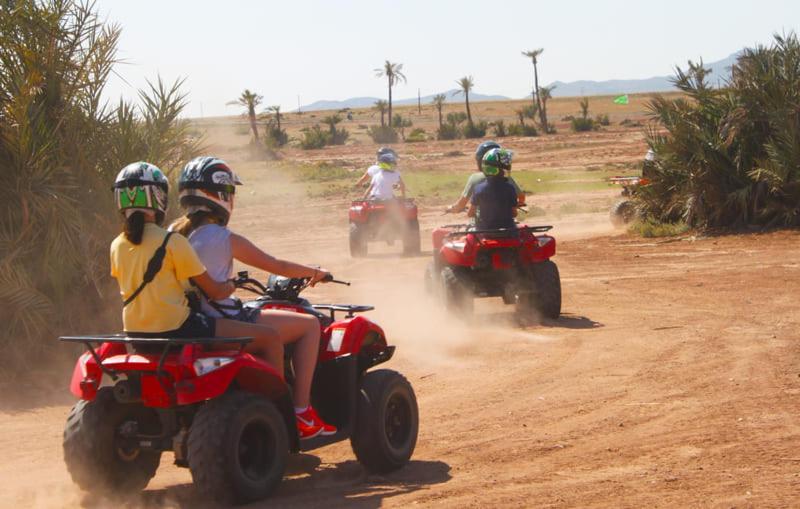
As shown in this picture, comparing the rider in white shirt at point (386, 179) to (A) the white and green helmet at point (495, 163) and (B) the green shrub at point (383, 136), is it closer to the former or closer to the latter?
(A) the white and green helmet at point (495, 163)

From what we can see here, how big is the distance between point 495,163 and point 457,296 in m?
1.58

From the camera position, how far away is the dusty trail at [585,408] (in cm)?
671

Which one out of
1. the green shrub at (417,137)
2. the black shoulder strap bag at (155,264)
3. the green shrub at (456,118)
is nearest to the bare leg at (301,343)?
the black shoulder strap bag at (155,264)

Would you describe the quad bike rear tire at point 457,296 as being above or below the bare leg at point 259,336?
below

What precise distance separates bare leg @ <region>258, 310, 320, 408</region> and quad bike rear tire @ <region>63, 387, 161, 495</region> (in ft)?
2.74

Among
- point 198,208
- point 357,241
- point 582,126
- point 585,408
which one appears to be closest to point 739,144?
point 357,241

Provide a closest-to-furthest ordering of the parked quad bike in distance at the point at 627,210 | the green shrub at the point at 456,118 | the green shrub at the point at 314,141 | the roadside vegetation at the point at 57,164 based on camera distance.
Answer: the roadside vegetation at the point at 57,164 → the parked quad bike in distance at the point at 627,210 → the green shrub at the point at 314,141 → the green shrub at the point at 456,118

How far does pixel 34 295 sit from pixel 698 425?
19.9ft

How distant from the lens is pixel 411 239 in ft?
70.7

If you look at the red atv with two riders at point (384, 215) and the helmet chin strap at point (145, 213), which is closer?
the helmet chin strap at point (145, 213)

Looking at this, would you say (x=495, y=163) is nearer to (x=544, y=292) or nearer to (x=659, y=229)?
(x=544, y=292)

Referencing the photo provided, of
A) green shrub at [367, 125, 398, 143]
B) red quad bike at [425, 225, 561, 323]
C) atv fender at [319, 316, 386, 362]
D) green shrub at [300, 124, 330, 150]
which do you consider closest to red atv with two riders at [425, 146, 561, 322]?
red quad bike at [425, 225, 561, 323]

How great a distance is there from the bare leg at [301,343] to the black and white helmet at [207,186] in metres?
0.67

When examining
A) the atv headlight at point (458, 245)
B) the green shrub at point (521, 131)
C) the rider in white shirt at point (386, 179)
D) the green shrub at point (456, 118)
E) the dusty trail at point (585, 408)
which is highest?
the green shrub at point (456, 118)
